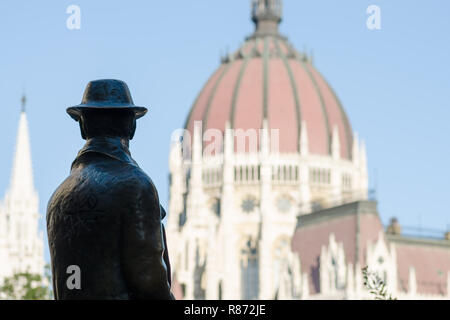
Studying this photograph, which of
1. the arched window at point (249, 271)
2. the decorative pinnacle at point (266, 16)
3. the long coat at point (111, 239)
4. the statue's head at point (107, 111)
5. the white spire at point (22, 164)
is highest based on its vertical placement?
the decorative pinnacle at point (266, 16)

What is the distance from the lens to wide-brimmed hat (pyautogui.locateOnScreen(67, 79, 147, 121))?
28.7 feet

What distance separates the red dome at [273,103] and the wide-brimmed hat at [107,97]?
374ft

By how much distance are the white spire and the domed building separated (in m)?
13.9

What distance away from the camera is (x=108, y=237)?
834 centimetres

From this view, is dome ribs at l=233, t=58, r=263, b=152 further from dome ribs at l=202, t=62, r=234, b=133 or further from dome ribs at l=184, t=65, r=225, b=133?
dome ribs at l=184, t=65, r=225, b=133

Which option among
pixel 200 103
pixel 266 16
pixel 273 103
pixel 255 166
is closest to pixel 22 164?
pixel 200 103

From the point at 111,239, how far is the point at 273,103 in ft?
380

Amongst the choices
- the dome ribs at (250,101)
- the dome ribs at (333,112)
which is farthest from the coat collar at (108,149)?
the dome ribs at (333,112)

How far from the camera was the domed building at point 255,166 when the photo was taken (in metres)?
119

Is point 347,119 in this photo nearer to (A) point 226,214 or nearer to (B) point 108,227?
(A) point 226,214

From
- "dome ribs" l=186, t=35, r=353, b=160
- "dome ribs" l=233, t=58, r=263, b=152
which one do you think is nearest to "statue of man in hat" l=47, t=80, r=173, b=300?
"dome ribs" l=186, t=35, r=353, b=160

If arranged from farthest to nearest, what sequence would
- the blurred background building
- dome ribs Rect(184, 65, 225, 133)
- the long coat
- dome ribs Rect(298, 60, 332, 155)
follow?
dome ribs Rect(184, 65, 225, 133) → dome ribs Rect(298, 60, 332, 155) → the blurred background building → the long coat

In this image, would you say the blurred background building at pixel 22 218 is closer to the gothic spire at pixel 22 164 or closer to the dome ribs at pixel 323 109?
the gothic spire at pixel 22 164
